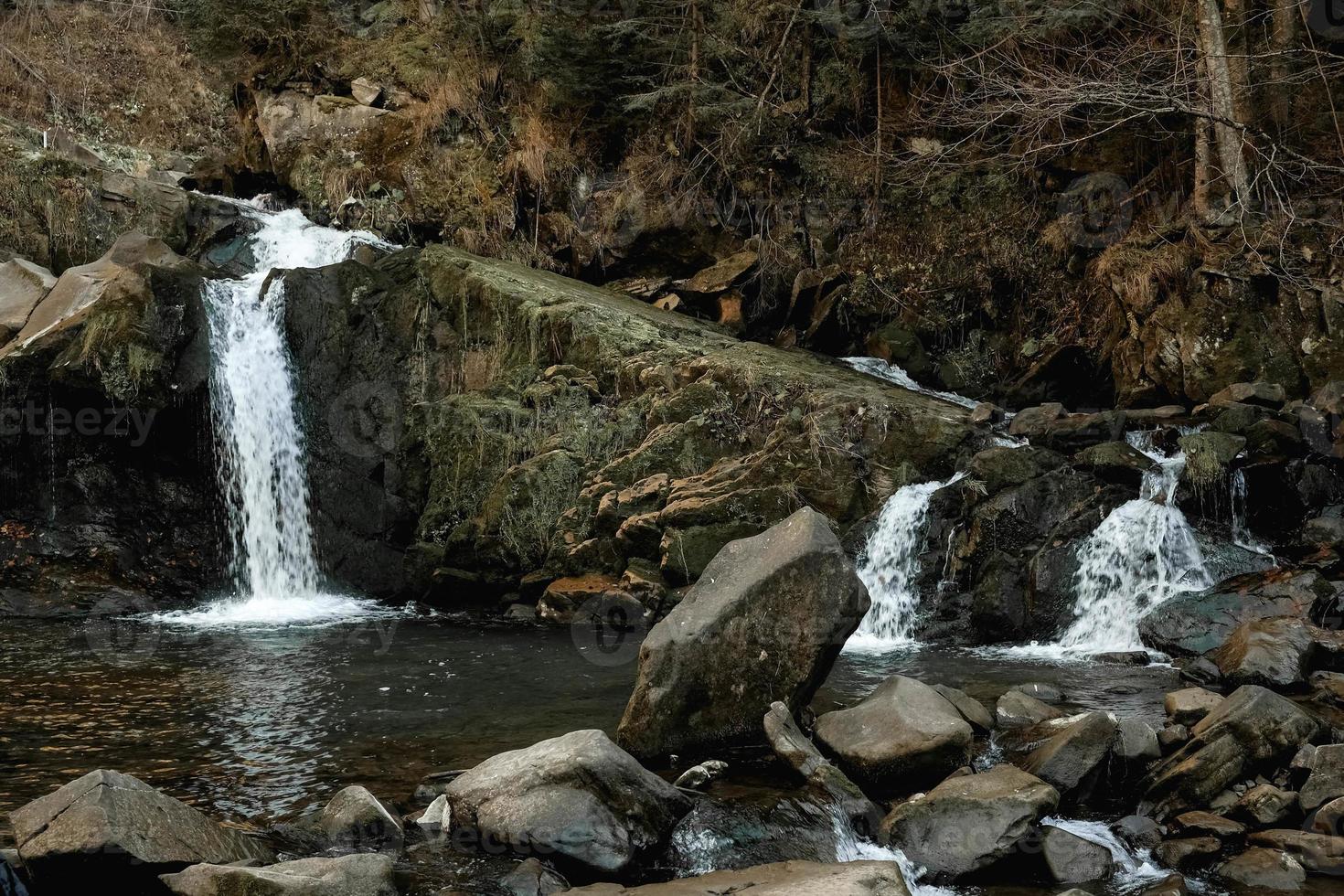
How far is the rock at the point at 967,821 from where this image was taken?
4.98 meters

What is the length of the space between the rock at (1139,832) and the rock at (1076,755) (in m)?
0.32

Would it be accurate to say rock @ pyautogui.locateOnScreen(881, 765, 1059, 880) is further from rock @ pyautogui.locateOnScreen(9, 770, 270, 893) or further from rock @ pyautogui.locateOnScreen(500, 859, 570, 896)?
rock @ pyautogui.locateOnScreen(9, 770, 270, 893)

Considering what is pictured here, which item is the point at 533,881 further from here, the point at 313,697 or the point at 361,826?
the point at 313,697

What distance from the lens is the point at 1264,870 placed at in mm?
4816

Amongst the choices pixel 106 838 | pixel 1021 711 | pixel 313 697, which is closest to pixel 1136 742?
pixel 1021 711

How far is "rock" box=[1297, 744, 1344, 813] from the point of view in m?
5.27

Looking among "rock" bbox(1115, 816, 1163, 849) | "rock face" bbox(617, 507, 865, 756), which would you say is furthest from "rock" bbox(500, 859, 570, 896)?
"rock" bbox(1115, 816, 1163, 849)

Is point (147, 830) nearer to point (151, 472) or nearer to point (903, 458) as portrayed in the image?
point (903, 458)

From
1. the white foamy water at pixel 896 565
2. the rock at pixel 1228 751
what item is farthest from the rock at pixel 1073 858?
the white foamy water at pixel 896 565

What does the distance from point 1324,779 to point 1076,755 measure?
1.19 meters

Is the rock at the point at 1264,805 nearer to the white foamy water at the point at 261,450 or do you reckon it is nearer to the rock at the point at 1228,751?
the rock at the point at 1228,751

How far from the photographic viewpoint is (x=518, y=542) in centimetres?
1167

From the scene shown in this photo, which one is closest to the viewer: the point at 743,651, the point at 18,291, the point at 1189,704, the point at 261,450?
the point at 743,651

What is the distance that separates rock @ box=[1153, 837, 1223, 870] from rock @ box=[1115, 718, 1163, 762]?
780mm
